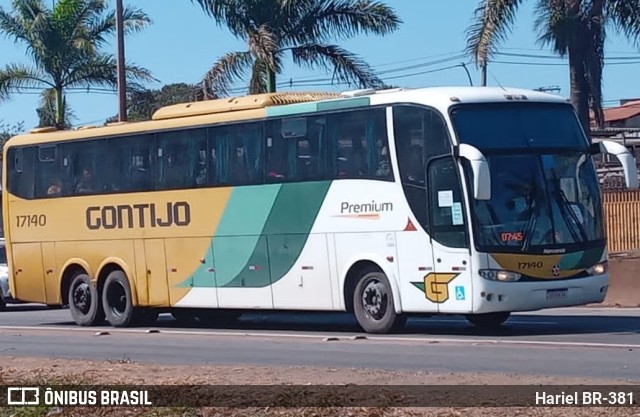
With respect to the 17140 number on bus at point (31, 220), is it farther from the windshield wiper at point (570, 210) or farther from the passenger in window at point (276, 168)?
the windshield wiper at point (570, 210)

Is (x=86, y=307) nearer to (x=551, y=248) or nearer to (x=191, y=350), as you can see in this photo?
(x=191, y=350)

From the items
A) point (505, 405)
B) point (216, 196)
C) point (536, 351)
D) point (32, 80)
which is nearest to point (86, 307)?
point (216, 196)

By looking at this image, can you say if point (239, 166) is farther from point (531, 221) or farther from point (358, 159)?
point (531, 221)

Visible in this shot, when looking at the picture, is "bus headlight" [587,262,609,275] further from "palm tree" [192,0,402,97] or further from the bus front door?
"palm tree" [192,0,402,97]

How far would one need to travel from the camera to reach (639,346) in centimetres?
1591

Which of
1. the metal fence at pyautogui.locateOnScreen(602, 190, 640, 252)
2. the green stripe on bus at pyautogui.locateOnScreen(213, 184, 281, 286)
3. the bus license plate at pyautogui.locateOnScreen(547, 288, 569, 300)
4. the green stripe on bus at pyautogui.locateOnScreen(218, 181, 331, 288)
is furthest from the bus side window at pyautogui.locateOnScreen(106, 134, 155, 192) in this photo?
the metal fence at pyautogui.locateOnScreen(602, 190, 640, 252)

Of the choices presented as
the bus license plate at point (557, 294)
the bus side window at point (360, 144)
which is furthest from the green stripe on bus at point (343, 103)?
the bus license plate at point (557, 294)

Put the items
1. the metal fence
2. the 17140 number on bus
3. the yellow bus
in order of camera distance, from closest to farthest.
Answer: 1. the yellow bus
2. the 17140 number on bus
3. the metal fence

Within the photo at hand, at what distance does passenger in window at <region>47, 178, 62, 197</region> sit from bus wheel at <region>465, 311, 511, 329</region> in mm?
8739

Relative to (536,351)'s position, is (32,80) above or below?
above

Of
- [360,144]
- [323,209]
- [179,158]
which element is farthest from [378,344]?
[179,158]

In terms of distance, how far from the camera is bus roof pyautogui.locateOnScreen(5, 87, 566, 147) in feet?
60.6

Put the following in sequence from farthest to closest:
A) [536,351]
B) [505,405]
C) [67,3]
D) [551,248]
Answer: [67,3] → [551,248] → [536,351] → [505,405]

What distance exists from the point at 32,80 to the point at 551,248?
1035 inches
